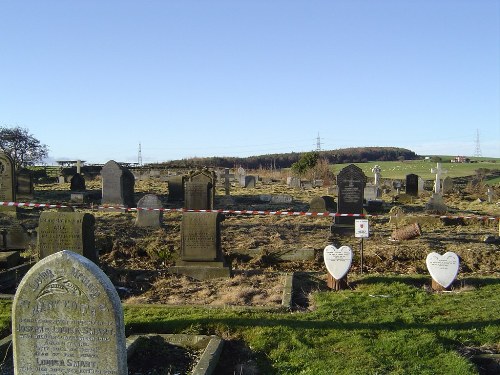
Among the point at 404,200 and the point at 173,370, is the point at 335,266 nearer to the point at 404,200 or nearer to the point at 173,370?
the point at 173,370

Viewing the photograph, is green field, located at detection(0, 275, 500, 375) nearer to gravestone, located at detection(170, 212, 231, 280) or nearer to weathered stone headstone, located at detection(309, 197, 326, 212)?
gravestone, located at detection(170, 212, 231, 280)

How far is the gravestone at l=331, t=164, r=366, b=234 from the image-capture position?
15438mm

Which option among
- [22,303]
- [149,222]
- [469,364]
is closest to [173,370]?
[22,303]

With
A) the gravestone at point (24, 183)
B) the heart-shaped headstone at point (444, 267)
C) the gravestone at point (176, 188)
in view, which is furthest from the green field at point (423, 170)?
the heart-shaped headstone at point (444, 267)

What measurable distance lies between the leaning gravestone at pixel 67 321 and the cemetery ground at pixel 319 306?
1865 millimetres

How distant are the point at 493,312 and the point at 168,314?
15.7 feet

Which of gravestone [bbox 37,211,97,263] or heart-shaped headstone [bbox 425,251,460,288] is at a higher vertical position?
gravestone [bbox 37,211,97,263]

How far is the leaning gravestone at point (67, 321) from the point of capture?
400 cm

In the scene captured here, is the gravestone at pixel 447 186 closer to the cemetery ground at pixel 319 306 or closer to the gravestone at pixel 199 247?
the cemetery ground at pixel 319 306

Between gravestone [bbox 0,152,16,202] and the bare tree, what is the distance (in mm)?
40230

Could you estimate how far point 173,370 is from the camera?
5562 mm

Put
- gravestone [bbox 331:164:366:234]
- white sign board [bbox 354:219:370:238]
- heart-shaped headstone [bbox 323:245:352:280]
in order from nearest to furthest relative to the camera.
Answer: heart-shaped headstone [bbox 323:245:352:280], white sign board [bbox 354:219:370:238], gravestone [bbox 331:164:366:234]

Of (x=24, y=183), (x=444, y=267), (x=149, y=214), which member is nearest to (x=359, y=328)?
(x=444, y=267)

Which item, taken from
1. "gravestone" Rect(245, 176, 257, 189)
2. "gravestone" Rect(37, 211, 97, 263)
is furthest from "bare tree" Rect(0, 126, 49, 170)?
"gravestone" Rect(37, 211, 97, 263)
